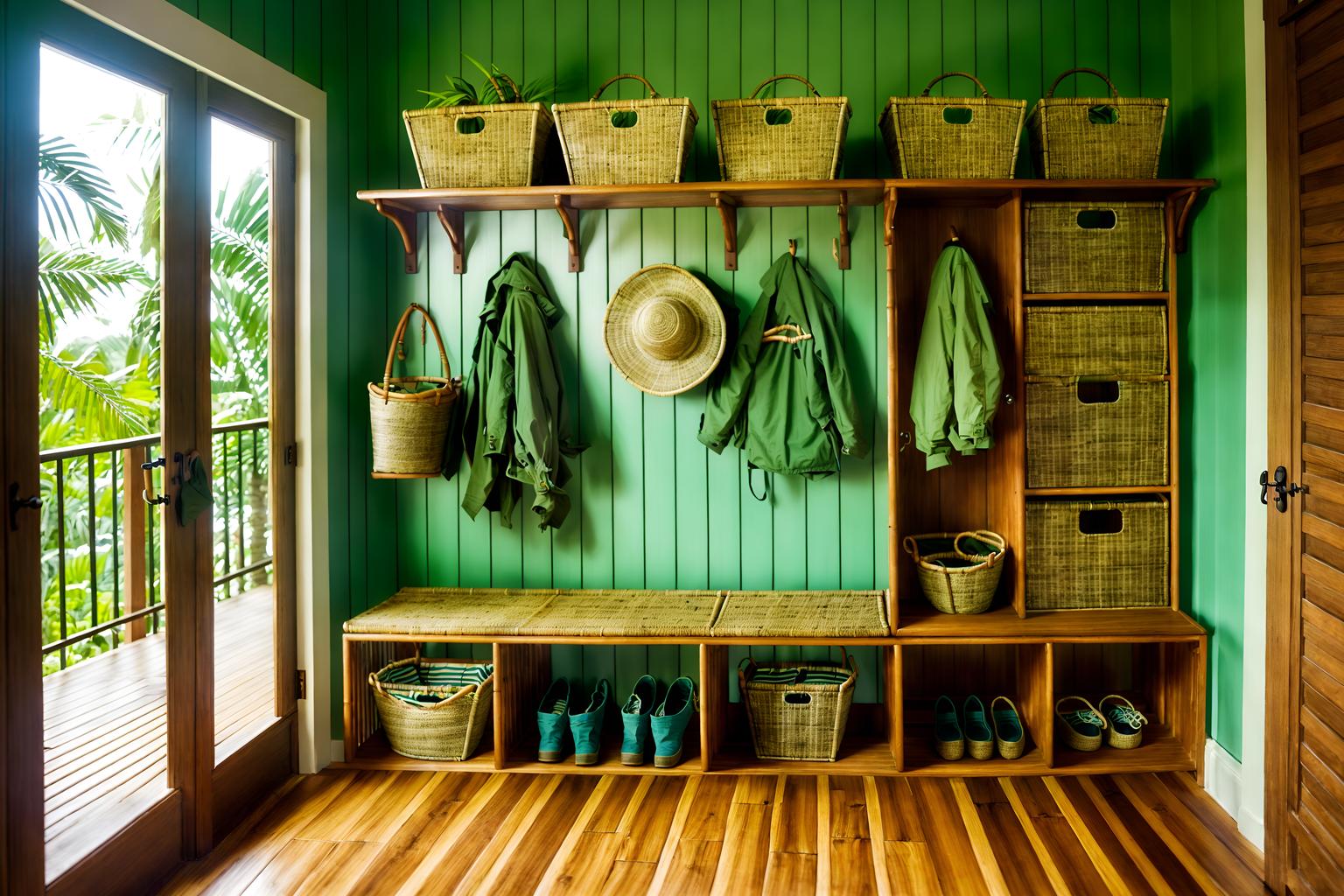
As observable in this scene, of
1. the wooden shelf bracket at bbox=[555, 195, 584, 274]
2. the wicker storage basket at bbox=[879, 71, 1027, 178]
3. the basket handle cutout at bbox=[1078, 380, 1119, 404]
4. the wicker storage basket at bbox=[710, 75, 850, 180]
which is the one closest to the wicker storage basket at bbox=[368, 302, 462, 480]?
the wooden shelf bracket at bbox=[555, 195, 584, 274]

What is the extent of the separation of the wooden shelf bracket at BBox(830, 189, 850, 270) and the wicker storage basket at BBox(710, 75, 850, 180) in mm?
221

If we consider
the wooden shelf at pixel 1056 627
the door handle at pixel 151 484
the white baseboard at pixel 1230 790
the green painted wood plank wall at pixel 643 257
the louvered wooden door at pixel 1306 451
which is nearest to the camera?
the louvered wooden door at pixel 1306 451

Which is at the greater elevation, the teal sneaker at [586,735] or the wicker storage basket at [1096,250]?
the wicker storage basket at [1096,250]

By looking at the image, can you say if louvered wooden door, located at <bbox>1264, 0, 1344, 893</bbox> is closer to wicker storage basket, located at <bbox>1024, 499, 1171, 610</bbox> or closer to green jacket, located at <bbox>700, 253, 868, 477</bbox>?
wicker storage basket, located at <bbox>1024, 499, 1171, 610</bbox>

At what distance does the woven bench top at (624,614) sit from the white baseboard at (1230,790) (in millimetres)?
1028

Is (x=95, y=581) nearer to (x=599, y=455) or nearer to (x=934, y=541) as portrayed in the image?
(x=599, y=455)

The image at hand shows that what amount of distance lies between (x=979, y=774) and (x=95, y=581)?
2.50 metres

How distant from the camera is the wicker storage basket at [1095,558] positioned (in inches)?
117

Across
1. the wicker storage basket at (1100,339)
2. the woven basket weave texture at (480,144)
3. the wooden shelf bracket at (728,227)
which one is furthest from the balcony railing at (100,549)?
the wicker storage basket at (1100,339)

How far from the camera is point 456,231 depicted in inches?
129

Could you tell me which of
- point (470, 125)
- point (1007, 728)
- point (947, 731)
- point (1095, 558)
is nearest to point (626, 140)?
point (470, 125)

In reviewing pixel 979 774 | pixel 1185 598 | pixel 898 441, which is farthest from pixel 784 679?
pixel 1185 598

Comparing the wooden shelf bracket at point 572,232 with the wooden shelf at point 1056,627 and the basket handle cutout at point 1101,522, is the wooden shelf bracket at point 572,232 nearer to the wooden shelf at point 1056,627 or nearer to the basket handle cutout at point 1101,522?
the wooden shelf at point 1056,627

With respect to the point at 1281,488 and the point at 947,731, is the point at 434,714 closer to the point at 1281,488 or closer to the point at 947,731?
the point at 947,731
